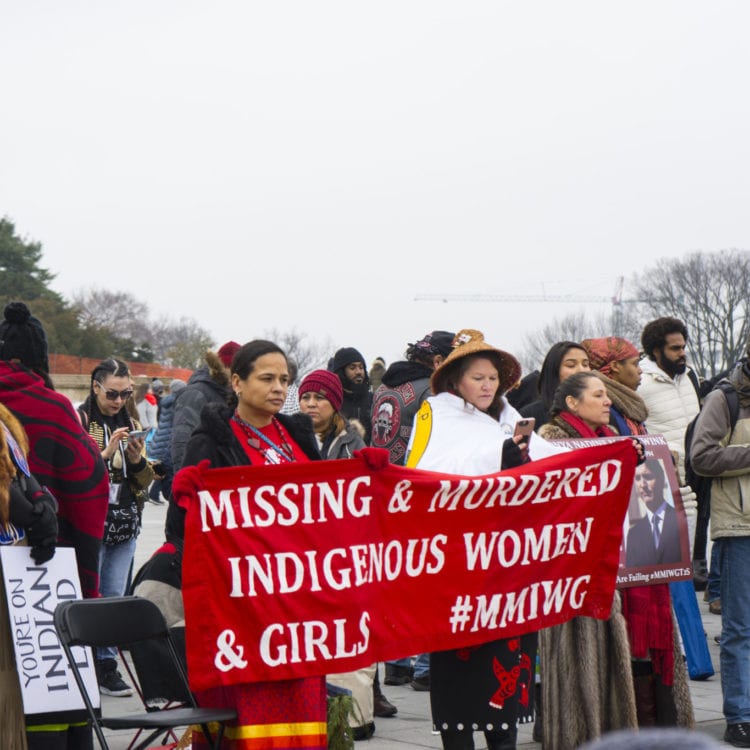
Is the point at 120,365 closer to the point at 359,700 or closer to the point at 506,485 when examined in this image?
the point at 359,700

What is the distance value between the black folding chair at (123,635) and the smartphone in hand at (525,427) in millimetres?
1592

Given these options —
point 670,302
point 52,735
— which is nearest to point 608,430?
point 52,735

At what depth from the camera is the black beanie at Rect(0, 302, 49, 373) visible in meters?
5.77

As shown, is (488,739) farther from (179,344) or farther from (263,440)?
(179,344)

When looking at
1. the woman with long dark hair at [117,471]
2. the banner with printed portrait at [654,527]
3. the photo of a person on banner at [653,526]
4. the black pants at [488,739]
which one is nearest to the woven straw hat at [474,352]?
the banner with printed portrait at [654,527]

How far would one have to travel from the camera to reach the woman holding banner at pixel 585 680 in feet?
20.5

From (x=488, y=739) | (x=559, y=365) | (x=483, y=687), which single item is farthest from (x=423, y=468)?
(x=559, y=365)

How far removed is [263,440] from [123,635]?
2.90ft

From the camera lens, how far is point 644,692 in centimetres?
659

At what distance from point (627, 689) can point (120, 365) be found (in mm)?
3987

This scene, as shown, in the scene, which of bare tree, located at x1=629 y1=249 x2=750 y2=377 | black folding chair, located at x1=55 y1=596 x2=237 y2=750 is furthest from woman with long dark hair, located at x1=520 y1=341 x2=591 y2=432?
bare tree, located at x1=629 y1=249 x2=750 y2=377

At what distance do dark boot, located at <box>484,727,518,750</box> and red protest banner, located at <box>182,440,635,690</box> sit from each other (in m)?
0.37

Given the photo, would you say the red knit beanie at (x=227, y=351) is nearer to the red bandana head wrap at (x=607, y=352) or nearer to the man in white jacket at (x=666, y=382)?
the red bandana head wrap at (x=607, y=352)

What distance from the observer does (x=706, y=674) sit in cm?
812
